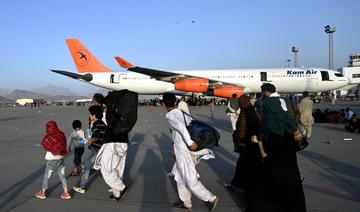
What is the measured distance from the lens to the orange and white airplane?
2909 cm

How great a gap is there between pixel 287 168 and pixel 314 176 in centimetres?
250

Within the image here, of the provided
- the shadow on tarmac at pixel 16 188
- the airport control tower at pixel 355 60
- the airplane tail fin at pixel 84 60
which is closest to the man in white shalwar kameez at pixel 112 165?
the shadow on tarmac at pixel 16 188

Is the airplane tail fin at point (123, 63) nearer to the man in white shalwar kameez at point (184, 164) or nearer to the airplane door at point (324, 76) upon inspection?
the airplane door at point (324, 76)

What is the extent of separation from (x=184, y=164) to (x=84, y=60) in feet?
114

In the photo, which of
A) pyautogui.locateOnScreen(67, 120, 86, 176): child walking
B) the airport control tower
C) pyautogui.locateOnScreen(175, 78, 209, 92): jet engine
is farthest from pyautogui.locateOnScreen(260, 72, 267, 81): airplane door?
the airport control tower

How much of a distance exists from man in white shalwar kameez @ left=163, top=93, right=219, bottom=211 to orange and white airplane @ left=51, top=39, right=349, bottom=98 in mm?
23201

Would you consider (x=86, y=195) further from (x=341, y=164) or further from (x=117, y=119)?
(x=341, y=164)

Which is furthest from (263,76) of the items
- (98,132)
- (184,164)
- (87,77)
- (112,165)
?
(184,164)

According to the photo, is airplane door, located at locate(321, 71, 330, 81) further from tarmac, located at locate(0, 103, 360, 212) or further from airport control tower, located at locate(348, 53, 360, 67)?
airport control tower, located at locate(348, 53, 360, 67)

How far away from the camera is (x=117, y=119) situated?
496 centimetres

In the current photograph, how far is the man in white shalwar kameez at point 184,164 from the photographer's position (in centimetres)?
438

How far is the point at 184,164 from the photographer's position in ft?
14.6

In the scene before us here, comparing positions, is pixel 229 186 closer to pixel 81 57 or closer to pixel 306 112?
pixel 306 112

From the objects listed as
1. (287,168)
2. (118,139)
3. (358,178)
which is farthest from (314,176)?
(118,139)
